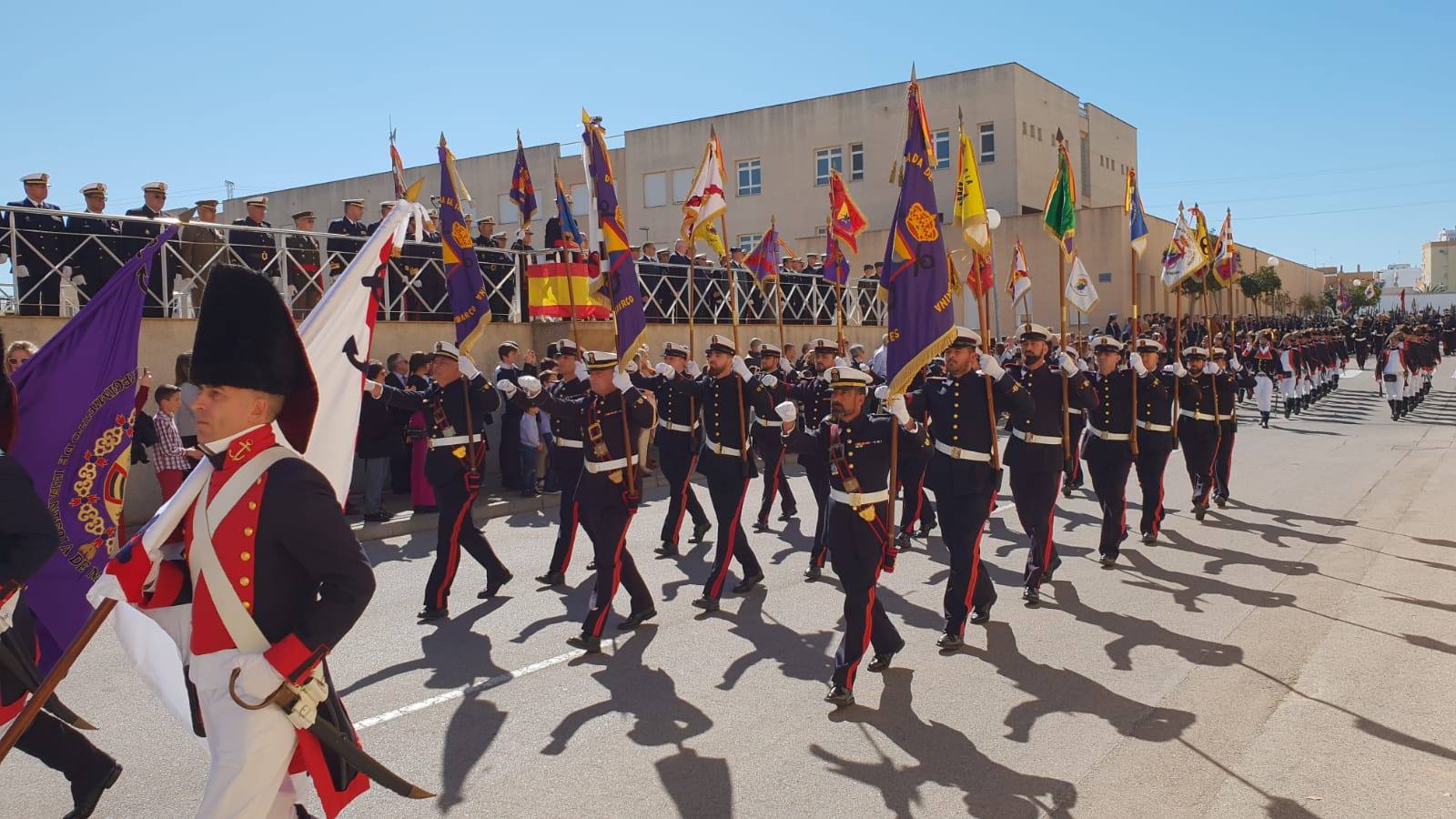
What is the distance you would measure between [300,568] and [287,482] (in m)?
0.28

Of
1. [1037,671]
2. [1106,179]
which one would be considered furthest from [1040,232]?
[1037,671]

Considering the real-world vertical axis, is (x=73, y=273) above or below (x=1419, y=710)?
above

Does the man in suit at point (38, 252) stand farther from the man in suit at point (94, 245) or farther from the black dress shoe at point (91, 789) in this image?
the black dress shoe at point (91, 789)

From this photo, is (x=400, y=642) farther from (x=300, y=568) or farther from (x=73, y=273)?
(x=73, y=273)

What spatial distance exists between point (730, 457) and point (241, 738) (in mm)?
5875

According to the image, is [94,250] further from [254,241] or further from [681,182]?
[681,182]

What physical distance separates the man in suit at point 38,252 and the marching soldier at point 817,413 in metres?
7.67

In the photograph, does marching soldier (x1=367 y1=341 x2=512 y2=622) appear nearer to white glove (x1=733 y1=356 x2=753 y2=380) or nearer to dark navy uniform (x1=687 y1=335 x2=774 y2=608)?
dark navy uniform (x1=687 y1=335 x2=774 y2=608)

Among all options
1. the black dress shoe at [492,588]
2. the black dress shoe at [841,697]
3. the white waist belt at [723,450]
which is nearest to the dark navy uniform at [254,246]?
the black dress shoe at [492,588]

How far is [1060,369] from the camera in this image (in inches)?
352

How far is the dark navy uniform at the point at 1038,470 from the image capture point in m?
8.29

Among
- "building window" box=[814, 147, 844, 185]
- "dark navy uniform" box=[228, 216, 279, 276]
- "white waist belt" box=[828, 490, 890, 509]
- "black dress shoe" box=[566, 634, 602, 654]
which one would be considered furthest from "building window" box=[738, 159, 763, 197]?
"white waist belt" box=[828, 490, 890, 509]

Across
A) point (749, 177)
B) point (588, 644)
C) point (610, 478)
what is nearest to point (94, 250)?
point (610, 478)

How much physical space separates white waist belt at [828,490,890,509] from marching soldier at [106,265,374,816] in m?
3.51
